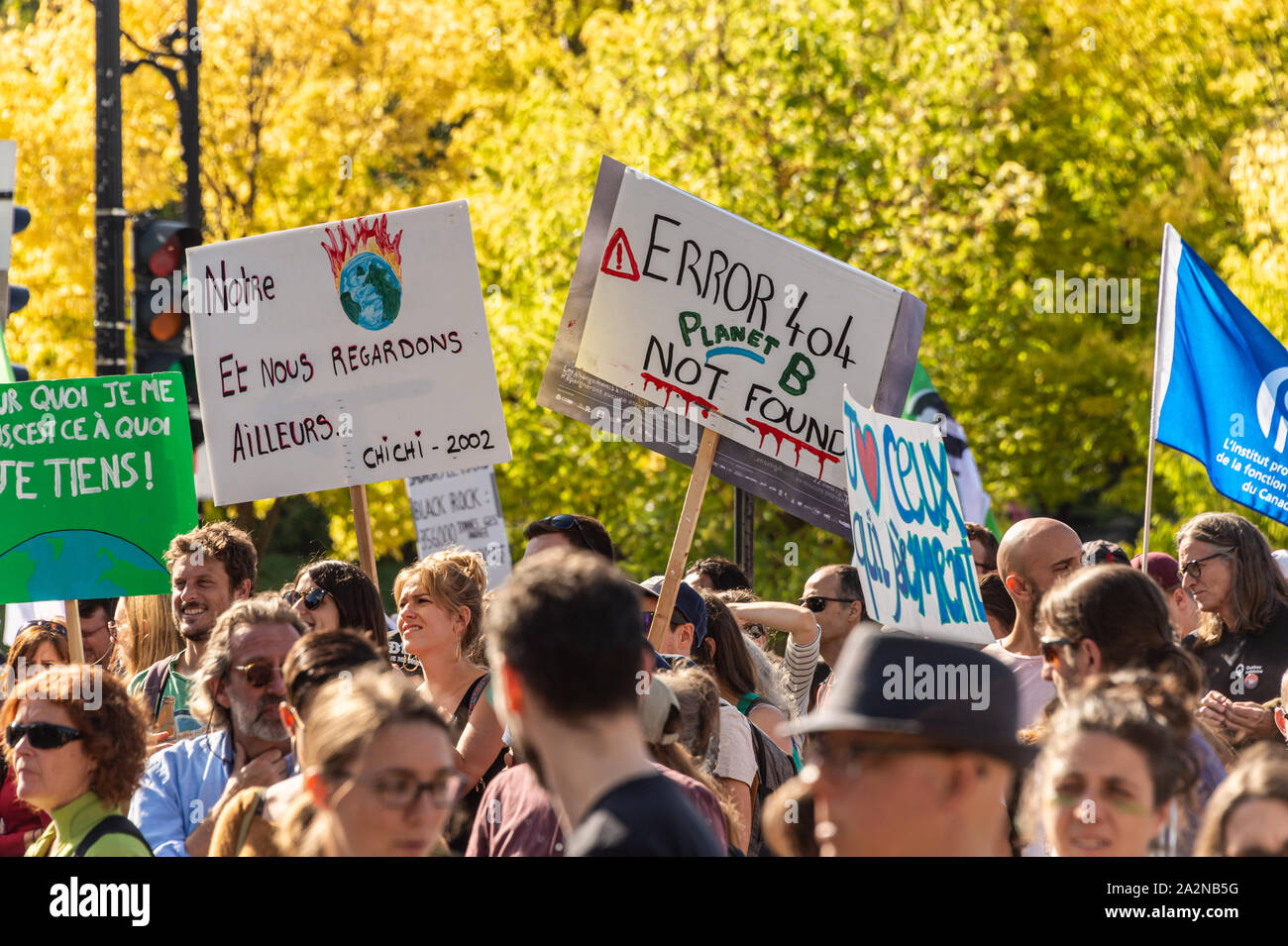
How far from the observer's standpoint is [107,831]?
12.0 feet

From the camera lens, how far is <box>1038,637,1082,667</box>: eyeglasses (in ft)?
12.7

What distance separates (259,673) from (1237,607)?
3.39 metres

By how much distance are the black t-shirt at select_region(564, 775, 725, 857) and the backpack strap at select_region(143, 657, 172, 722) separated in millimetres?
3171

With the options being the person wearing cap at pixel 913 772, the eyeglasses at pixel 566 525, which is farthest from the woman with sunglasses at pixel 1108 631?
the eyeglasses at pixel 566 525

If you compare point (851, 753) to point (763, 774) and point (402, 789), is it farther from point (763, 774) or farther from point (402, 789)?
point (763, 774)

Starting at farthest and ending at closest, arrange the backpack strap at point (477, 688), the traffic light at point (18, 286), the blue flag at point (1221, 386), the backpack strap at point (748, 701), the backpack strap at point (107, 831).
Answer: the traffic light at point (18, 286), the blue flag at point (1221, 386), the backpack strap at point (748, 701), the backpack strap at point (477, 688), the backpack strap at point (107, 831)

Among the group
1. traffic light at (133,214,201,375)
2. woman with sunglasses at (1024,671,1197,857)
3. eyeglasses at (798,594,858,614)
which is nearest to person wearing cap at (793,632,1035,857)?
woman with sunglasses at (1024,671,1197,857)

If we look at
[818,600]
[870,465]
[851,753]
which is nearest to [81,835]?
[851,753]

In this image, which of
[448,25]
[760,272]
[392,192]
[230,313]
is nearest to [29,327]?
[392,192]

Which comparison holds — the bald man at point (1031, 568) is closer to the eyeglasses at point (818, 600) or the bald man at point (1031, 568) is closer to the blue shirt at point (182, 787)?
the eyeglasses at point (818, 600)

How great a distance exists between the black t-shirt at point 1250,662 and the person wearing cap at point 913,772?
3417 millimetres

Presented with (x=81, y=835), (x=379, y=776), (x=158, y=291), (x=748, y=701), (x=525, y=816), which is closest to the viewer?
(x=379, y=776)

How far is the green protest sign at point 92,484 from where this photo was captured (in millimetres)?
6242
